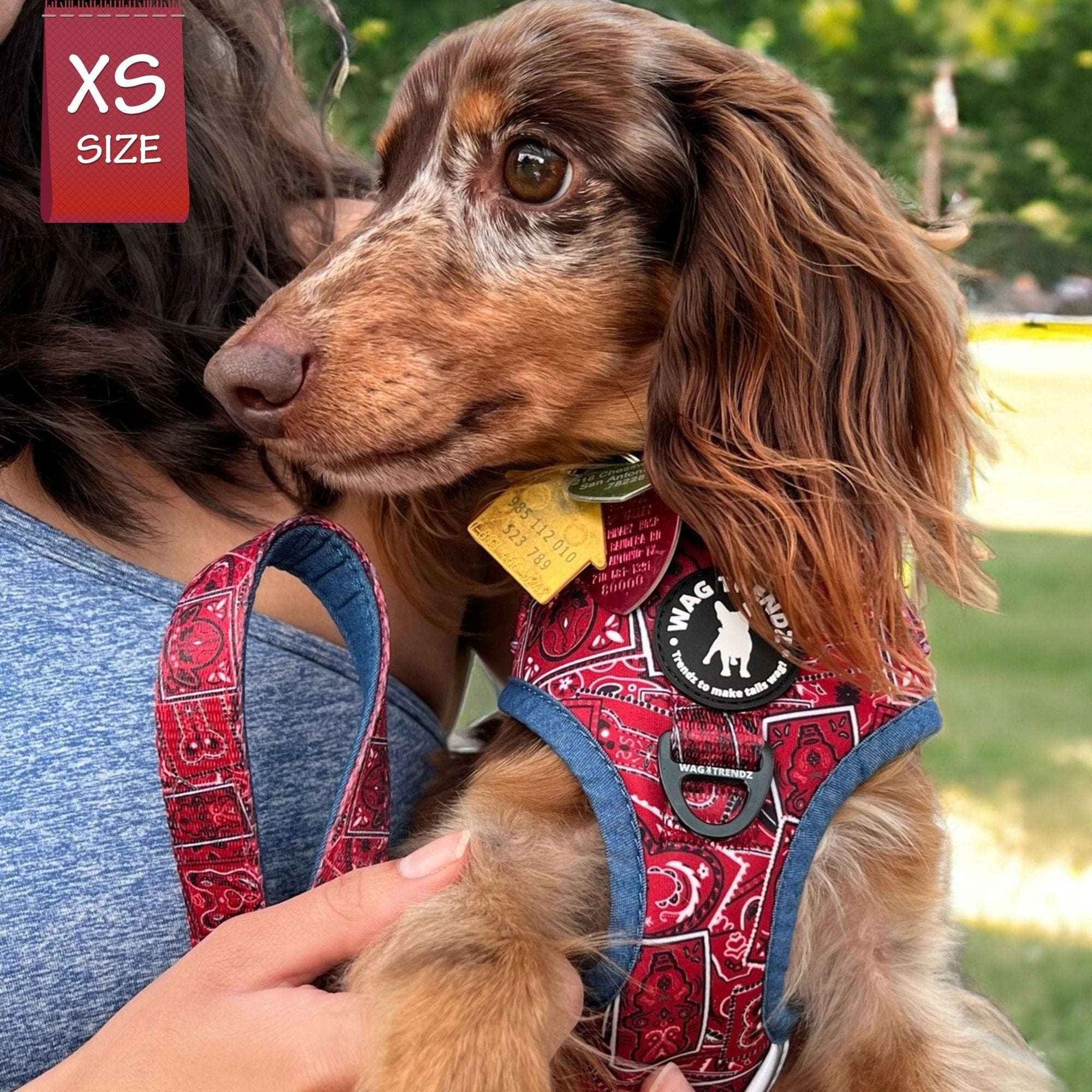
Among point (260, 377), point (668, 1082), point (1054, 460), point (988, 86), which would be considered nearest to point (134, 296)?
point (260, 377)

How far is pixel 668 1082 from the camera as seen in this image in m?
1.63

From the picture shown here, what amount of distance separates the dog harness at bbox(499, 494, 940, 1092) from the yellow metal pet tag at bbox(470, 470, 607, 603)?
5cm

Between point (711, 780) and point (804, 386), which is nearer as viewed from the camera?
point (711, 780)

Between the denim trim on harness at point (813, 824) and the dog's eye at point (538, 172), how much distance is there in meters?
0.85

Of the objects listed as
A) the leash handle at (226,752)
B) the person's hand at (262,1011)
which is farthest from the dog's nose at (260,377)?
the person's hand at (262,1011)

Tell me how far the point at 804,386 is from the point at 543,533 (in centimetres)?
40

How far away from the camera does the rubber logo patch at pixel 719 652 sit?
1688 mm

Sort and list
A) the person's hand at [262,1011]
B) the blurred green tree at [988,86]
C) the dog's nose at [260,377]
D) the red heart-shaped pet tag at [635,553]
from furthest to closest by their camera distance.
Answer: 1. the blurred green tree at [988,86]
2. the red heart-shaped pet tag at [635,553]
3. the dog's nose at [260,377]
4. the person's hand at [262,1011]

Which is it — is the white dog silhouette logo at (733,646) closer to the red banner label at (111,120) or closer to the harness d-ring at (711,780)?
the harness d-ring at (711,780)

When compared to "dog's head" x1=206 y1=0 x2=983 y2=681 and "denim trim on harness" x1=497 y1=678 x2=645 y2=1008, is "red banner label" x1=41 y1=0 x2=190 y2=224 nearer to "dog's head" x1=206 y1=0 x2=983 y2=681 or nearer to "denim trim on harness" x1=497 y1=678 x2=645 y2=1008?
"dog's head" x1=206 y1=0 x2=983 y2=681

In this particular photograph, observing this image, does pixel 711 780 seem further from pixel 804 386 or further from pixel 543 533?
pixel 804 386

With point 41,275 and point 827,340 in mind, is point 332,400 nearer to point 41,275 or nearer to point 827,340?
point 827,340

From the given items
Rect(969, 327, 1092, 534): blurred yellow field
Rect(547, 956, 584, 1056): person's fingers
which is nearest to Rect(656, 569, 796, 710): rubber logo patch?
Rect(547, 956, 584, 1056): person's fingers

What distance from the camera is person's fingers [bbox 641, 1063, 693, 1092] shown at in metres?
1.62
